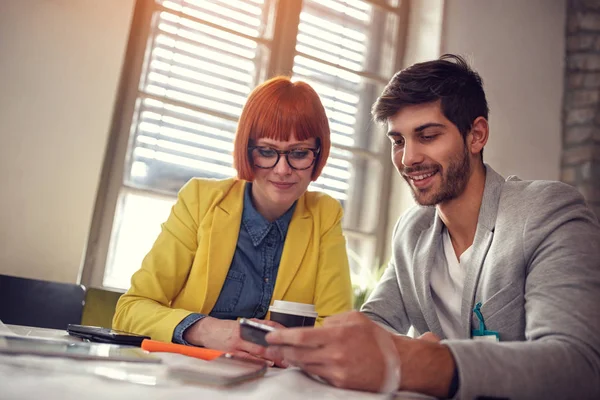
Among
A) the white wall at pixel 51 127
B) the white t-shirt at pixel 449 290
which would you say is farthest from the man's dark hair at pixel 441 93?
the white wall at pixel 51 127

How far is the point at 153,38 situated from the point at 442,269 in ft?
6.97

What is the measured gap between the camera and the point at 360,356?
699mm

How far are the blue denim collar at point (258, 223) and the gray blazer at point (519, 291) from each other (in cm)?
36

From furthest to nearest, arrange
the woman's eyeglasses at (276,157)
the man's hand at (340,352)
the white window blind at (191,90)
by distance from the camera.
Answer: the white window blind at (191,90) < the woman's eyeglasses at (276,157) < the man's hand at (340,352)

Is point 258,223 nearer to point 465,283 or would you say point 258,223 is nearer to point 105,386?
point 465,283

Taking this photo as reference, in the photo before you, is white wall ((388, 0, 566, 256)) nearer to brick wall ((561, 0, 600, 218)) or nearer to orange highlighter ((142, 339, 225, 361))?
brick wall ((561, 0, 600, 218))

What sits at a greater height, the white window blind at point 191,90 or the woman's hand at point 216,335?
the white window blind at point 191,90

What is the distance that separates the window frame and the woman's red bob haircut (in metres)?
1.23

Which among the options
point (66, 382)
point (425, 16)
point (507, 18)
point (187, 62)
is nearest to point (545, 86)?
point (507, 18)

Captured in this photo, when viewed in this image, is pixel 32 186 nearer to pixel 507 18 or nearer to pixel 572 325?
pixel 572 325

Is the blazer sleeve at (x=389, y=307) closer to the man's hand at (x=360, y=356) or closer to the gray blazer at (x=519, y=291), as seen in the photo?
the gray blazer at (x=519, y=291)

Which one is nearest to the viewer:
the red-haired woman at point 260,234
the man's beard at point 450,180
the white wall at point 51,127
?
the man's beard at point 450,180

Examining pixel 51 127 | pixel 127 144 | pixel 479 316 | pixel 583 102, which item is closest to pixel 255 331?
pixel 479 316

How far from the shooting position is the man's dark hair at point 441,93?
1.49 metres
